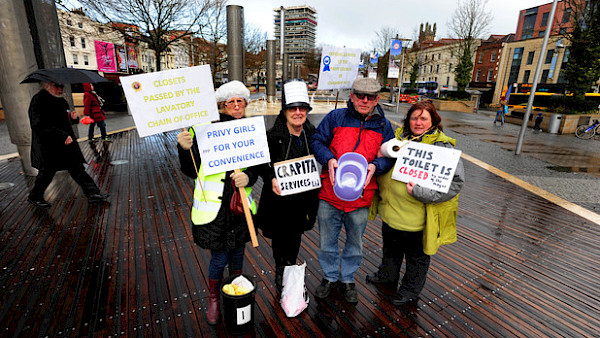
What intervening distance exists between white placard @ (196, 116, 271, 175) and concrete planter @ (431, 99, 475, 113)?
90.8 ft

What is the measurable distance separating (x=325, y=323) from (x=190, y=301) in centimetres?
129

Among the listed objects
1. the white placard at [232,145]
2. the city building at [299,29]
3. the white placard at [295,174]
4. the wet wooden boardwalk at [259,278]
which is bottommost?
the wet wooden boardwalk at [259,278]

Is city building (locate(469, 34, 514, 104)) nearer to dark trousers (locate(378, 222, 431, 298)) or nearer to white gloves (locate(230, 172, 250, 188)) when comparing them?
dark trousers (locate(378, 222, 431, 298))

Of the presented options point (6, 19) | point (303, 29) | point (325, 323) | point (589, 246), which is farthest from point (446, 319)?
point (303, 29)

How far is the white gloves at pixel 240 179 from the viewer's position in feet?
7.73

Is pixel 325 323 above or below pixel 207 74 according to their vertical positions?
below

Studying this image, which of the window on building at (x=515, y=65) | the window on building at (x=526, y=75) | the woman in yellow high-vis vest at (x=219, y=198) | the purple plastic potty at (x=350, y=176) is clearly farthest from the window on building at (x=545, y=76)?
the woman in yellow high-vis vest at (x=219, y=198)

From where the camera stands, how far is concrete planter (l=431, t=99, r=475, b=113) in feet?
87.2

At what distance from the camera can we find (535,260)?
12.3ft

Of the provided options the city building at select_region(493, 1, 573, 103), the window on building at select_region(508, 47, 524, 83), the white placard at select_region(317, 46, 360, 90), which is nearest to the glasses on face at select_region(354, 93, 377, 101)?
the white placard at select_region(317, 46, 360, 90)

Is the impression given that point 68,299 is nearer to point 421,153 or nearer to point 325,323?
point 325,323

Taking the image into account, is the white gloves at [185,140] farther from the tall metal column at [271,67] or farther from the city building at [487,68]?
the city building at [487,68]

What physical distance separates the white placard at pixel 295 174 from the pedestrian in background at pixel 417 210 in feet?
2.36

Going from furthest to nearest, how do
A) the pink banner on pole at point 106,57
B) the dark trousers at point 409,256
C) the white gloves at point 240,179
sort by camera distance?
1. the pink banner on pole at point 106,57
2. the dark trousers at point 409,256
3. the white gloves at point 240,179
